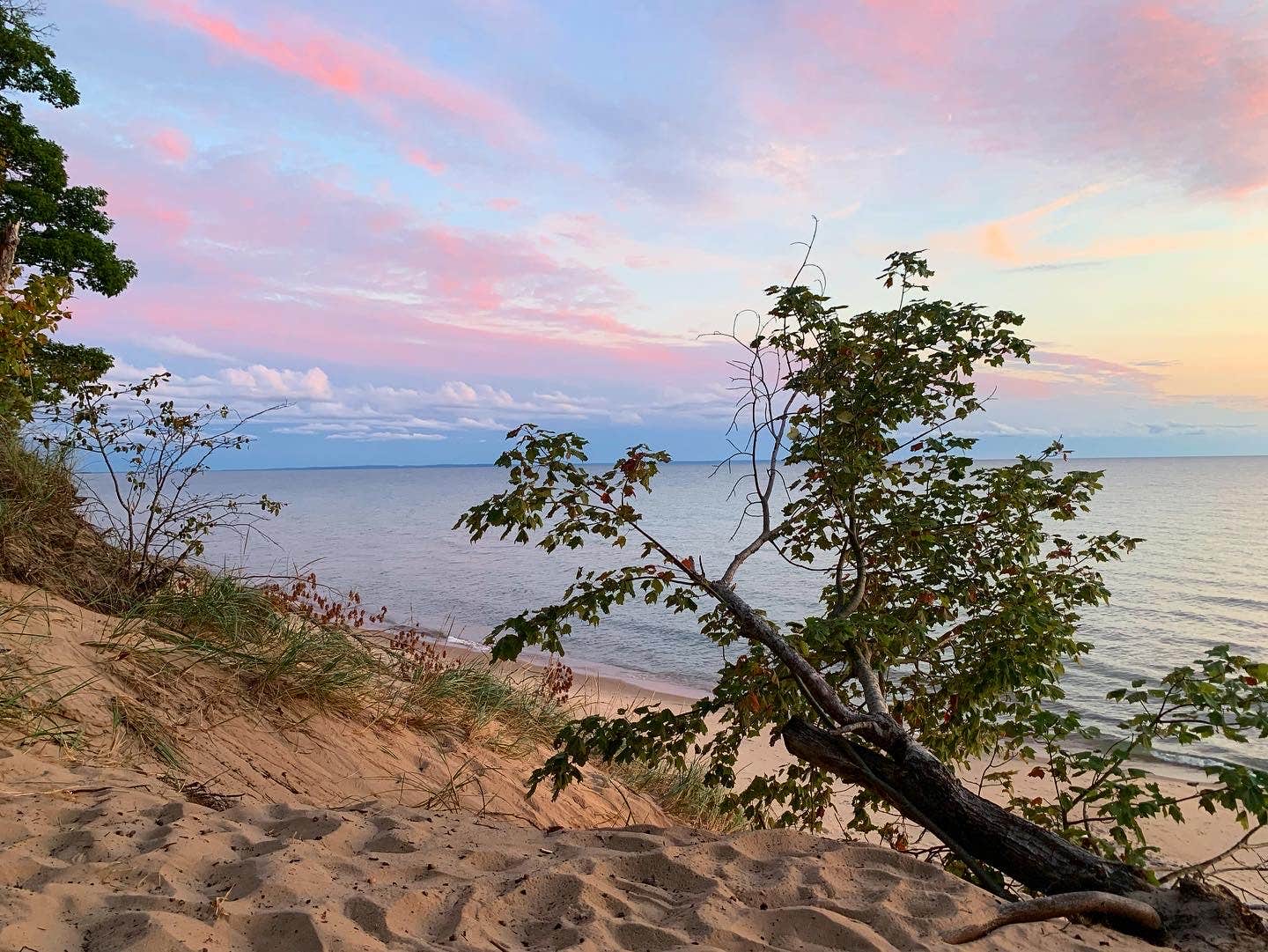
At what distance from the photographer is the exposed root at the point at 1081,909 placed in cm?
342

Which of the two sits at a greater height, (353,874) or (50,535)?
(50,535)

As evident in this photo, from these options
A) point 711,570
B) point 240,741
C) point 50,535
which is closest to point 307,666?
point 240,741

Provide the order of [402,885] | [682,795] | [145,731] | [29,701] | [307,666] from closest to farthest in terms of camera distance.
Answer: [402,885] < [29,701] < [145,731] < [307,666] < [682,795]

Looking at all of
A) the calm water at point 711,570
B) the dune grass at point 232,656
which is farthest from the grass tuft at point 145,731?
the calm water at point 711,570

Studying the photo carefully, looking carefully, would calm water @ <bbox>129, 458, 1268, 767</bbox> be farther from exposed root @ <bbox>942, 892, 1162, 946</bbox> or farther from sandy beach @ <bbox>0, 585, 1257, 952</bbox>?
exposed root @ <bbox>942, 892, 1162, 946</bbox>

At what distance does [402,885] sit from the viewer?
10.7 feet

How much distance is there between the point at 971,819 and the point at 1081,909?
0.65 meters

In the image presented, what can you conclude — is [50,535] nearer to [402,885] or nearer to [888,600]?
[402,885]

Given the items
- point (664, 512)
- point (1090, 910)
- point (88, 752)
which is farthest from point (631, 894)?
point (664, 512)

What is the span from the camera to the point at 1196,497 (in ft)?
245

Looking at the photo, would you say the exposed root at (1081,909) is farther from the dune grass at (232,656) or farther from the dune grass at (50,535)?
the dune grass at (50,535)

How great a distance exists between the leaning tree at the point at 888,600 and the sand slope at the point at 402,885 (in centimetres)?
51

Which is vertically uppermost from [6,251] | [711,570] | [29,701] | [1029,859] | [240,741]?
[6,251]

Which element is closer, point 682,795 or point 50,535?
point 50,535
